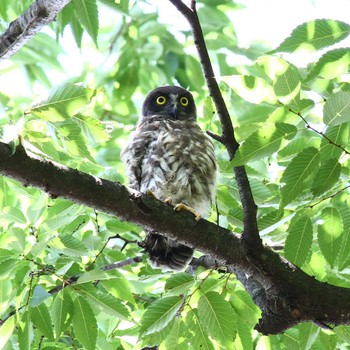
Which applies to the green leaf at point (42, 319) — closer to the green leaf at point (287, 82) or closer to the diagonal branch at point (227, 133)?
the diagonal branch at point (227, 133)

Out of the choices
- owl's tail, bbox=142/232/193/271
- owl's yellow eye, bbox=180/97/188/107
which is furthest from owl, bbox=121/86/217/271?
owl's yellow eye, bbox=180/97/188/107

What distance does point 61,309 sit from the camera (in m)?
2.52

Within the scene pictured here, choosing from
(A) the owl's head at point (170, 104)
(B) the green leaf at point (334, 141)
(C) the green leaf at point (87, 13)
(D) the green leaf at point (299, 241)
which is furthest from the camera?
(A) the owl's head at point (170, 104)

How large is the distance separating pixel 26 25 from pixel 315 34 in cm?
121

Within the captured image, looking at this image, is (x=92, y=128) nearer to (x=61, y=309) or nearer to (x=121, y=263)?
(x=61, y=309)

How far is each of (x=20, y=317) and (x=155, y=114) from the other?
230 cm

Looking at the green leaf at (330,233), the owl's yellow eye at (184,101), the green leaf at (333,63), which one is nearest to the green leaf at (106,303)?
the green leaf at (330,233)

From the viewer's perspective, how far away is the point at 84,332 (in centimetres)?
246

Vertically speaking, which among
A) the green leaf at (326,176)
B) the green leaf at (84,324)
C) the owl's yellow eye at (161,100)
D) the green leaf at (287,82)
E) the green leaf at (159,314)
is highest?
the green leaf at (287,82)

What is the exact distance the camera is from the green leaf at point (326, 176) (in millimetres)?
2092

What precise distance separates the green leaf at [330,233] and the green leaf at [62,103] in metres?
1.01

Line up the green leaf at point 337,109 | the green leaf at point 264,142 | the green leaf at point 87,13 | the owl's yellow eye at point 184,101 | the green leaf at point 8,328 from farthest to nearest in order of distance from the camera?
the owl's yellow eye at point 184,101
the green leaf at point 87,13
the green leaf at point 8,328
the green leaf at point 264,142
the green leaf at point 337,109

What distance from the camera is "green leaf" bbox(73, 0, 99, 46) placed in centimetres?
286

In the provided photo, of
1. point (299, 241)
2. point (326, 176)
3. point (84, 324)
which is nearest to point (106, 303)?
point (84, 324)
